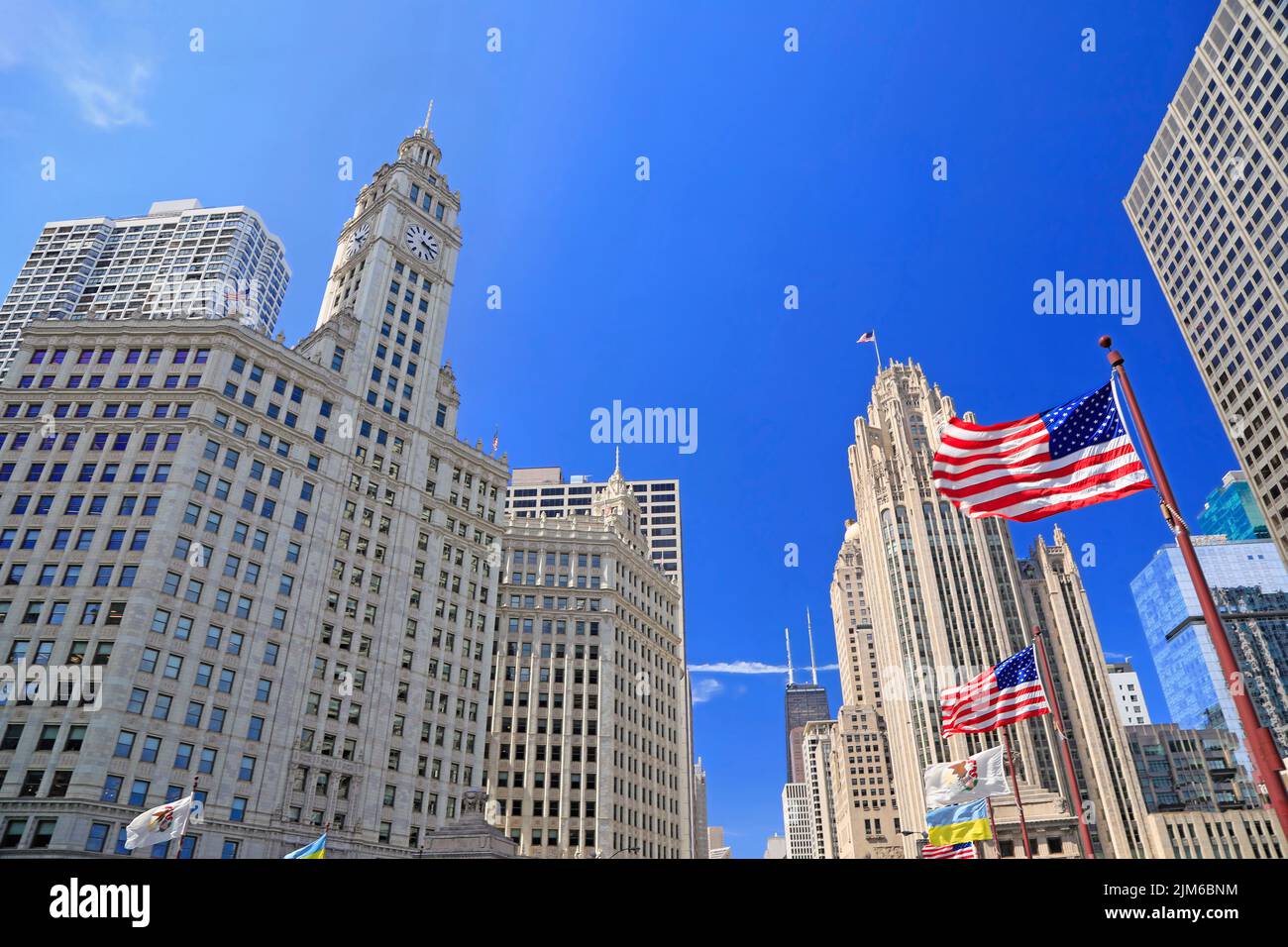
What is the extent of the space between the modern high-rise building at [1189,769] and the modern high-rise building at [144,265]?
8238 inches

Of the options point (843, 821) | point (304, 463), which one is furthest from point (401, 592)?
point (843, 821)

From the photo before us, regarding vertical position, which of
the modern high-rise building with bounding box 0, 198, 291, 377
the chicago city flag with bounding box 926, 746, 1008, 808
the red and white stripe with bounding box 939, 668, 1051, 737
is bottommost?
the chicago city flag with bounding box 926, 746, 1008, 808

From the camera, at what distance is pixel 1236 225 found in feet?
358

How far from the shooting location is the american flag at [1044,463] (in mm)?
17766

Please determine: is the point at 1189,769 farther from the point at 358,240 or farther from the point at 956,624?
the point at 358,240

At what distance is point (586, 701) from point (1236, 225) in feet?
360

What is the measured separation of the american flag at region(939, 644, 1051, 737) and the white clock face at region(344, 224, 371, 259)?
290 ft

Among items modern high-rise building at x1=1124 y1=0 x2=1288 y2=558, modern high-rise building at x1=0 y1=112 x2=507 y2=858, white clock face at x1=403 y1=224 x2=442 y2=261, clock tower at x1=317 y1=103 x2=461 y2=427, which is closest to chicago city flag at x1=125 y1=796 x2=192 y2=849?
modern high-rise building at x1=0 y1=112 x2=507 y2=858

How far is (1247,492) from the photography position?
188625 millimetres

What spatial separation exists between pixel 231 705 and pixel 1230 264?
133 metres

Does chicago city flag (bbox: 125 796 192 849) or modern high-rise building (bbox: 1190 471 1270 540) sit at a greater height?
modern high-rise building (bbox: 1190 471 1270 540)

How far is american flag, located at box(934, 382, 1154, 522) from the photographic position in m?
17.8

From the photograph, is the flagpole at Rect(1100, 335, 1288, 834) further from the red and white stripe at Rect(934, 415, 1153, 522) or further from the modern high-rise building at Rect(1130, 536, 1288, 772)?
the modern high-rise building at Rect(1130, 536, 1288, 772)
